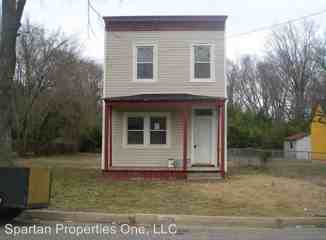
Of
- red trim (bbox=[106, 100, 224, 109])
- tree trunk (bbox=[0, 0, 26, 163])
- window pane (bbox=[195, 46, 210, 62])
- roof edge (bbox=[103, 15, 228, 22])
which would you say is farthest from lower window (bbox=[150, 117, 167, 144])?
tree trunk (bbox=[0, 0, 26, 163])

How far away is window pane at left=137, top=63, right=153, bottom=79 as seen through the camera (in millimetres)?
21000

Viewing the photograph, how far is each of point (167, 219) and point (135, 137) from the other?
1106 centimetres

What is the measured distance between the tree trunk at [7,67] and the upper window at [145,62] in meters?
7.16

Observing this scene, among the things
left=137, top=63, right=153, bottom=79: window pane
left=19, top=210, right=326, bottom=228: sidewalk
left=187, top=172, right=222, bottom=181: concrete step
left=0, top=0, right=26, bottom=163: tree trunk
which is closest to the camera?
left=19, top=210, right=326, bottom=228: sidewalk

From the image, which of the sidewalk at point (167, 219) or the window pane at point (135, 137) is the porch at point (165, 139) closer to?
the window pane at point (135, 137)

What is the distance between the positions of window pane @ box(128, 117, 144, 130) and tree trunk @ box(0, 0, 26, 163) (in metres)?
7.35

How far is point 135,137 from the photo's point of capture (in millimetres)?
21016

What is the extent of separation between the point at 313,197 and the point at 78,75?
32143mm

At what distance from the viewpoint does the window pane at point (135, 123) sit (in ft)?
69.1

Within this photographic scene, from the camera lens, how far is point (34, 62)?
40.0 m

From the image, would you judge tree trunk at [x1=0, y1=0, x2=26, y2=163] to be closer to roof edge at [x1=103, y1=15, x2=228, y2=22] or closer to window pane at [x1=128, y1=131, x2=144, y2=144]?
roof edge at [x1=103, y1=15, x2=228, y2=22]

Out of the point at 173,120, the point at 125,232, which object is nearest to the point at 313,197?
the point at 125,232

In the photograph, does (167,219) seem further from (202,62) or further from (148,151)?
(202,62)

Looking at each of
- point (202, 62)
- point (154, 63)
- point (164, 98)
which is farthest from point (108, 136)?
point (202, 62)
